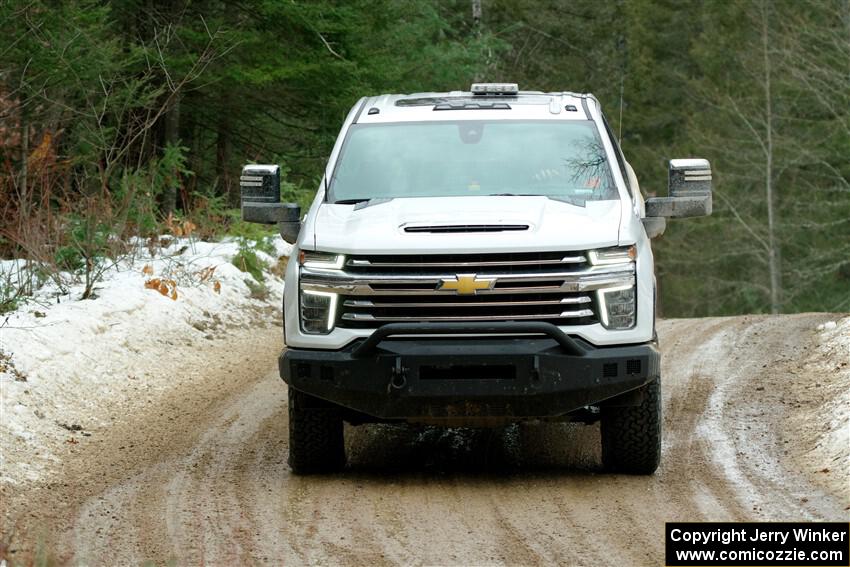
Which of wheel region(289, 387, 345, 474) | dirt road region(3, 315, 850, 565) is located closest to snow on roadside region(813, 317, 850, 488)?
dirt road region(3, 315, 850, 565)

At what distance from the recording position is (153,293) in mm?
12672

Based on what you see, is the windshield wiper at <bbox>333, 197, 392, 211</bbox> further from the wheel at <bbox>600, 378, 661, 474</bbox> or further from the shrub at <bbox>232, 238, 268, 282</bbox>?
the shrub at <bbox>232, 238, 268, 282</bbox>

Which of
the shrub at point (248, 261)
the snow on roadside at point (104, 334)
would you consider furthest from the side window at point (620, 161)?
the shrub at point (248, 261)

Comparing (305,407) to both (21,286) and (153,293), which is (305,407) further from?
(153,293)

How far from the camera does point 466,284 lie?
21.7 ft

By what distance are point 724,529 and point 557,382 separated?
1.16 metres

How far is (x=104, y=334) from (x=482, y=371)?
5.40 m

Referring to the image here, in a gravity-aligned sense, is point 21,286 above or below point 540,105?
below

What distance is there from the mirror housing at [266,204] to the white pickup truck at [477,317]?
224mm

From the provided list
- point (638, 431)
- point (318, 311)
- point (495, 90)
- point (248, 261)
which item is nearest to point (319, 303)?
point (318, 311)

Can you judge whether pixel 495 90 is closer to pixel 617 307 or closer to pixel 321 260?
pixel 321 260

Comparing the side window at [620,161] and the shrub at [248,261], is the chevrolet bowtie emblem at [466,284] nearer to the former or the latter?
the side window at [620,161]

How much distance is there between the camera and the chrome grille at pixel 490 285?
21.8 ft

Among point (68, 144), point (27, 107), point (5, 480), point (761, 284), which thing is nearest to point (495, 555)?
point (5, 480)
